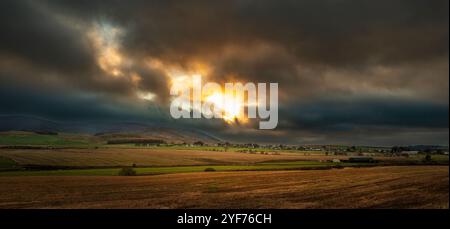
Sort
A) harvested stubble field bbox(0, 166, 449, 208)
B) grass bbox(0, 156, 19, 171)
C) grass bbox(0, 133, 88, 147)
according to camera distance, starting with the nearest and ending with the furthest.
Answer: harvested stubble field bbox(0, 166, 449, 208), grass bbox(0, 156, 19, 171), grass bbox(0, 133, 88, 147)

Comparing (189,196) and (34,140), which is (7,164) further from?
(189,196)

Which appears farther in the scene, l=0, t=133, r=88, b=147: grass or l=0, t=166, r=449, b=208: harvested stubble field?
l=0, t=133, r=88, b=147: grass

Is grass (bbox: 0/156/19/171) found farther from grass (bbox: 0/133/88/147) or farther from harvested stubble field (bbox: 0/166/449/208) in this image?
grass (bbox: 0/133/88/147)

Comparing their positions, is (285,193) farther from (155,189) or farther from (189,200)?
(155,189)

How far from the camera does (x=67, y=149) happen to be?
40.7m

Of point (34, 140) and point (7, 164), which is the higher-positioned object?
point (34, 140)

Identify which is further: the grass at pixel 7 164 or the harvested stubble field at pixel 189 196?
the grass at pixel 7 164

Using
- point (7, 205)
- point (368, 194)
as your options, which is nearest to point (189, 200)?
point (7, 205)

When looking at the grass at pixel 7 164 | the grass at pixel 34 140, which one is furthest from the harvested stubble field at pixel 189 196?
the grass at pixel 34 140

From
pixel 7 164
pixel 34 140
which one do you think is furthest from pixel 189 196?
pixel 34 140

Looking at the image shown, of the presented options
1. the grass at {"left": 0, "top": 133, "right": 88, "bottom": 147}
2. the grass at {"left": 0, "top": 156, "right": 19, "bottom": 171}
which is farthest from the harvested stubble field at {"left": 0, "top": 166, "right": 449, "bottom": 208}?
the grass at {"left": 0, "top": 133, "right": 88, "bottom": 147}

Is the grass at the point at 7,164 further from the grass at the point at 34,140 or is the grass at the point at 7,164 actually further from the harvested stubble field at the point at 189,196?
the grass at the point at 34,140

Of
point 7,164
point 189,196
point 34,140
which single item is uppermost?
point 34,140
